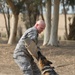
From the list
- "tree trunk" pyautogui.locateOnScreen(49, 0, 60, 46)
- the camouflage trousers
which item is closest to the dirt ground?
"tree trunk" pyautogui.locateOnScreen(49, 0, 60, 46)

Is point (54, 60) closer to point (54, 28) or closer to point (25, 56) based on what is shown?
point (54, 28)

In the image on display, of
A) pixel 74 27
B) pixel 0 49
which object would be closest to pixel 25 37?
pixel 0 49

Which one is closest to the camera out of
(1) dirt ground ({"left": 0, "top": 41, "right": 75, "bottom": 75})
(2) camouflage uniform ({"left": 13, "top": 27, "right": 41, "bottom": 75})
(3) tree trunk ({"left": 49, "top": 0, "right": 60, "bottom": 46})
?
(2) camouflage uniform ({"left": 13, "top": 27, "right": 41, "bottom": 75})

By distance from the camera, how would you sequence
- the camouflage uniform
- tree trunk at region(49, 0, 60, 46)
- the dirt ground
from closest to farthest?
the camouflage uniform < the dirt ground < tree trunk at region(49, 0, 60, 46)

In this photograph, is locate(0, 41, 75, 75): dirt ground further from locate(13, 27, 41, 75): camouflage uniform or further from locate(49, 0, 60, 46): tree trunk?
locate(13, 27, 41, 75): camouflage uniform

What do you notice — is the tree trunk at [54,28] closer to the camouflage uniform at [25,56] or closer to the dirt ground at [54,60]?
the dirt ground at [54,60]

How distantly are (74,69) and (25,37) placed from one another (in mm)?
6420

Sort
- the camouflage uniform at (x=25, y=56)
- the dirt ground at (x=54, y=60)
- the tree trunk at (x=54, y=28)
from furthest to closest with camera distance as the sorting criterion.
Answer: the tree trunk at (x=54, y=28) < the dirt ground at (x=54, y=60) < the camouflage uniform at (x=25, y=56)

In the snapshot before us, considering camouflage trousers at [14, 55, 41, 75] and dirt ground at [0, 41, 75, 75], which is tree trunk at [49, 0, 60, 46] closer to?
dirt ground at [0, 41, 75, 75]

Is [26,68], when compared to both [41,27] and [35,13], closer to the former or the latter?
[41,27]

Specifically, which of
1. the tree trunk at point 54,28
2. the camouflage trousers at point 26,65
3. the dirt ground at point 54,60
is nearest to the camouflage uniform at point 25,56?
the camouflage trousers at point 26,65

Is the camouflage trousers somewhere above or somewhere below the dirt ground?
above

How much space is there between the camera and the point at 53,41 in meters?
20.4

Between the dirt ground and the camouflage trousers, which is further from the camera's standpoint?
the dirt ground
